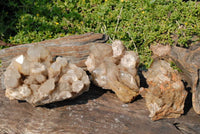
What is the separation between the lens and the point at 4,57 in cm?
376

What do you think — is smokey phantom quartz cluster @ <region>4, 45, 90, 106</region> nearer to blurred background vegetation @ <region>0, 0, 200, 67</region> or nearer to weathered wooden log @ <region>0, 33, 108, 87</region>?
weathered wooden log @ <region>0, 33, 108, 87</region>

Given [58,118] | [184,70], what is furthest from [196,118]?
[58,118]

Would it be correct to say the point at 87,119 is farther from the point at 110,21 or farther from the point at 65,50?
the point at 110,21

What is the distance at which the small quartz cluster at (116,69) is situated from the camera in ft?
10.8

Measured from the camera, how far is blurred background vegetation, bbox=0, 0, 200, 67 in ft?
16.1

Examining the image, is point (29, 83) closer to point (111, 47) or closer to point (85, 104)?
point (85, 104)

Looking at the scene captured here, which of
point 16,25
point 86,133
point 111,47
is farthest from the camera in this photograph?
point 16,25

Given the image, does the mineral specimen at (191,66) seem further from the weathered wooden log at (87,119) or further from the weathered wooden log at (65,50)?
the weathered wooden log at (65,50)

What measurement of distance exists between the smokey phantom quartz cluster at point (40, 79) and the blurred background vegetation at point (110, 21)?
1.91 meters

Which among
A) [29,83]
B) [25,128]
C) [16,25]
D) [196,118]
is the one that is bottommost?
[25,128]

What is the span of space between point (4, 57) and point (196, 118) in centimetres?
320

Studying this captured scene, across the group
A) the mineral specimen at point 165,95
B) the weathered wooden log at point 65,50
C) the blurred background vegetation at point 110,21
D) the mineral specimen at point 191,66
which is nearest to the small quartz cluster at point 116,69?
the mineral specimen at point 165,95

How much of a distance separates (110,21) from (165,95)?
8.61ft

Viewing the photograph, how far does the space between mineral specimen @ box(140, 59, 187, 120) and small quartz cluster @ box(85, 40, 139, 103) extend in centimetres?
22
